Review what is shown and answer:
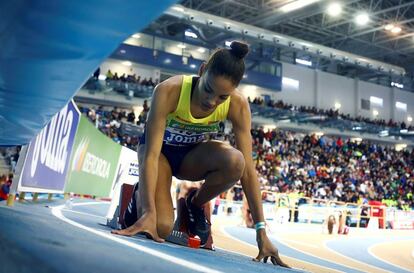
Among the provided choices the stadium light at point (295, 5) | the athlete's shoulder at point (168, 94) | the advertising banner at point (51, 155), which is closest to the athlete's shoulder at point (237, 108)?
the athlete's shoulder at point (168, 94)

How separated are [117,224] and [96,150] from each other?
5.63 metres

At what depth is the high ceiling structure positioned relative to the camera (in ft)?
72.0

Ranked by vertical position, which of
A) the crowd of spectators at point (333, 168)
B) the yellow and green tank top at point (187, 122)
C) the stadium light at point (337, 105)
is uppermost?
the stadium light at point (337, 105)

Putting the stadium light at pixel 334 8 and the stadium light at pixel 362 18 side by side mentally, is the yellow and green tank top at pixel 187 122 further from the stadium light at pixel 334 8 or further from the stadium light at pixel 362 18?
the stadium light at pixel 362 18

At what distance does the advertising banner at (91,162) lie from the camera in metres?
7.17

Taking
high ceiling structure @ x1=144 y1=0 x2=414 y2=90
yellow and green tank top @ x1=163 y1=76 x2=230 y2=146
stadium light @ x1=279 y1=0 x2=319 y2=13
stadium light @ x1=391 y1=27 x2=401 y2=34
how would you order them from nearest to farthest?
yellow and green tank top @ x1=163 y1=76 x2=230 y2=146
stadium light @ x1=279 y1=0 x2=319 y2=13
high ceiling structure @ x1=144 y1=0 x2=414 y2=90
stadium light @ x1=391 y1=27 x2=401 y2=34

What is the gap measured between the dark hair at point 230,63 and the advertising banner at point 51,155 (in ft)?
9.10

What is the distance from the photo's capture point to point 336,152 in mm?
28812

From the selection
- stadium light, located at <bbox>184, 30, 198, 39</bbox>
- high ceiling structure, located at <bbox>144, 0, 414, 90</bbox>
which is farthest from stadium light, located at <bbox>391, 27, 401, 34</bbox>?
stadium light, located at <bbox>184, 30, 198, 39</bbox>

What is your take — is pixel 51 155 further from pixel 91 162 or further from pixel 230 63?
pixel 230 63

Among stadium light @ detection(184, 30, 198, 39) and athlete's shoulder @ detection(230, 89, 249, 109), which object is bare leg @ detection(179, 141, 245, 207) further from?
stadium light @ detection(184, 30, 198, 39)

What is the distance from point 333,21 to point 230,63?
24.0 meters

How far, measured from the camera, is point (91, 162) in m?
8.44

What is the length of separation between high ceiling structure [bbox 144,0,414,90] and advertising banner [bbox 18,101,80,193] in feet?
53.2
